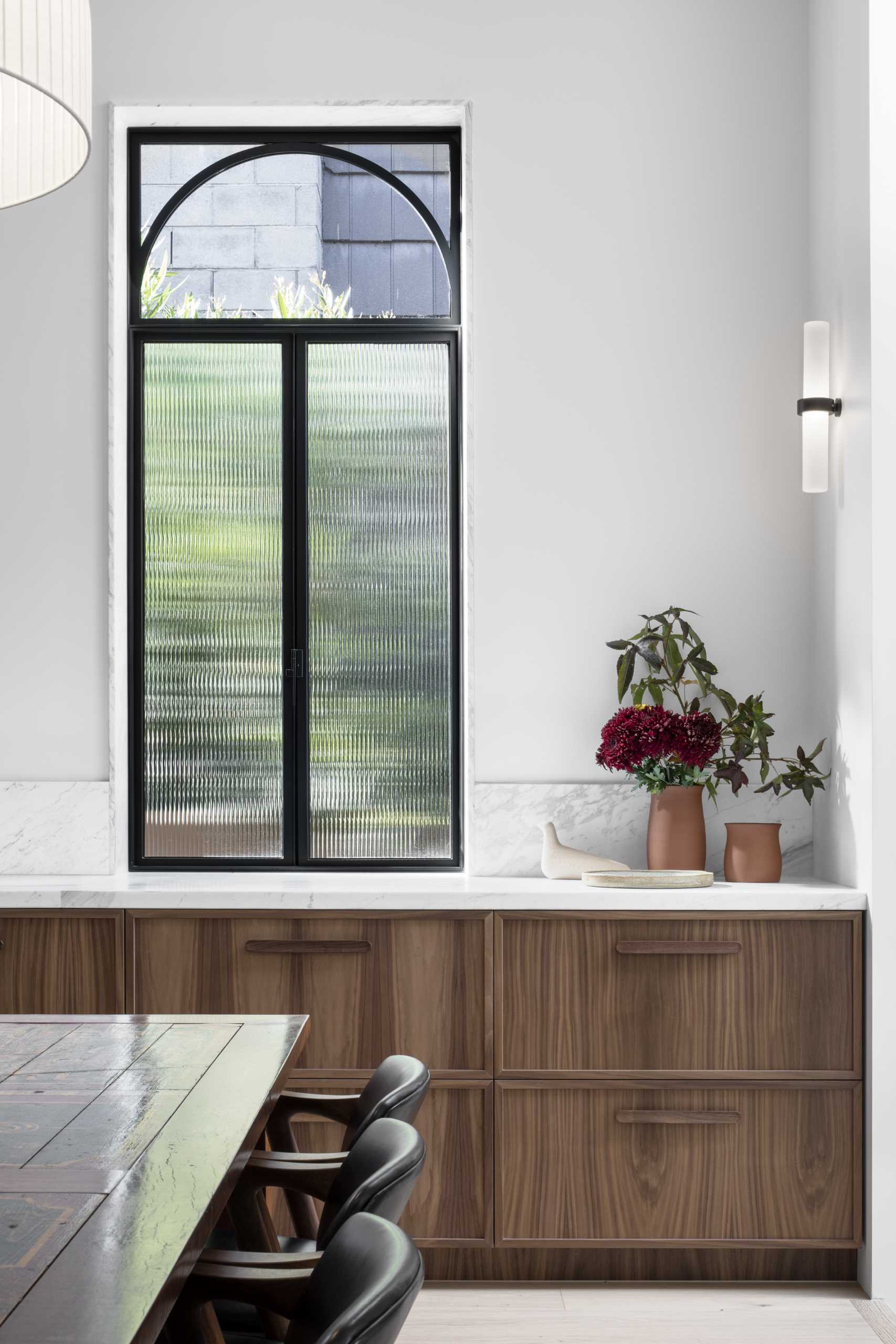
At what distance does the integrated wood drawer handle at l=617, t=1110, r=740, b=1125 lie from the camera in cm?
277

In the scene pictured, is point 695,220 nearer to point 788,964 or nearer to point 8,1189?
point 788,964

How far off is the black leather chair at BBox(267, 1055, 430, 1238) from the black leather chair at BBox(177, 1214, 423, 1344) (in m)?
0.30

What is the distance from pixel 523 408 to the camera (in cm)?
331

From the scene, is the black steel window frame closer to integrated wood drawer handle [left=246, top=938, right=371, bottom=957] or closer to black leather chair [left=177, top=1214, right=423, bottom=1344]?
integrated wood drawer handle [left=246, top=938, right=371, bottom=957]

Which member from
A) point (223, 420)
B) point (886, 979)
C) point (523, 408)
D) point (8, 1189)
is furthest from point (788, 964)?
point (223, 420)

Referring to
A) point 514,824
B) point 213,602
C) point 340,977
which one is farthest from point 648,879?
point 213,602

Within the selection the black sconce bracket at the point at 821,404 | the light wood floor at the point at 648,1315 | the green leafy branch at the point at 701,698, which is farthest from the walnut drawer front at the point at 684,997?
the black sconce bracket at the point at 821,404

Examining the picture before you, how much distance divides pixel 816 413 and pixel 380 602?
1339 mm

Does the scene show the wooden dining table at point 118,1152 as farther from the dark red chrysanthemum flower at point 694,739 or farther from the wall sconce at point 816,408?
the wall sconce at point 816,408

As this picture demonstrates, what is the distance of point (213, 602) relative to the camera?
3471mm

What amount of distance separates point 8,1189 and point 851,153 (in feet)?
9.71

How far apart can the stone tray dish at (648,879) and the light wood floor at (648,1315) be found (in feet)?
3.18

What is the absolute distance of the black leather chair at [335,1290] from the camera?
102cm

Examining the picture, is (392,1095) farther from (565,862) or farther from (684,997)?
(565,862)
